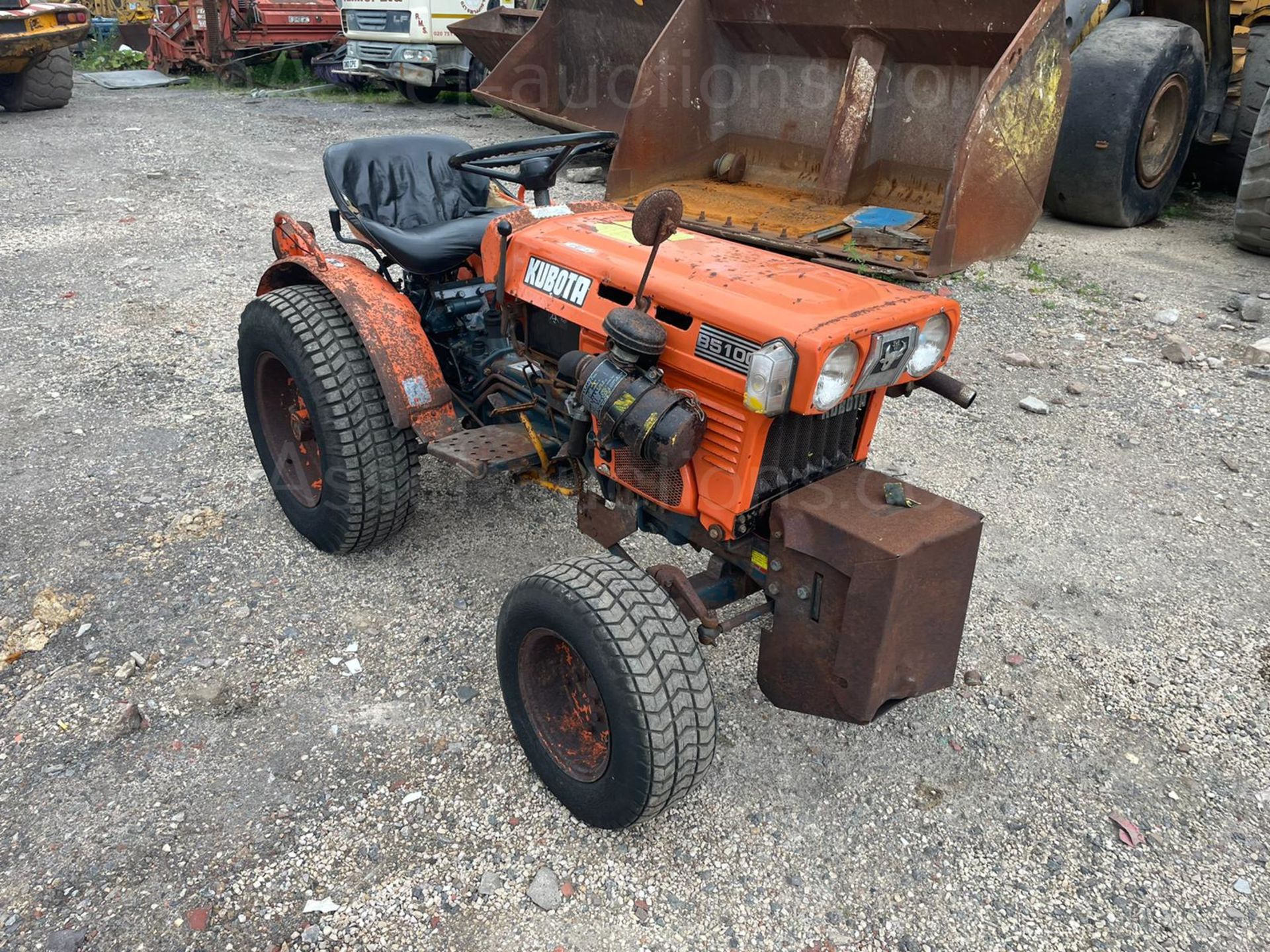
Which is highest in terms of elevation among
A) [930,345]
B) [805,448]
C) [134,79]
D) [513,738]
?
[134,79]

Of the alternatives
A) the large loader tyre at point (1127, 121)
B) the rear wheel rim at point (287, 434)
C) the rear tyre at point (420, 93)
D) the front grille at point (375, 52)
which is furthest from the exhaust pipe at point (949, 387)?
the rear tyre at point (420, 93)

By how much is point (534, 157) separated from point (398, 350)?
75 centimetres

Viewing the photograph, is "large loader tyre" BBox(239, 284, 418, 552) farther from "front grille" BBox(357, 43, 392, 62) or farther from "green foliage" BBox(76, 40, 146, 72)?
"green foliage" BBox(76, 40, 146, 72)

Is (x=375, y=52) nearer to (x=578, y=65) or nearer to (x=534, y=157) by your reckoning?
(x=578, y=65)

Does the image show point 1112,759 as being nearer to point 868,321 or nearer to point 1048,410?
point 868,321

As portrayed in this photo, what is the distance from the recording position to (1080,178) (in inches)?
236

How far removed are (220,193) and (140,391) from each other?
363 centimetres

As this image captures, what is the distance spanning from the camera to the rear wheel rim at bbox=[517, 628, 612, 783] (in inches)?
83.9

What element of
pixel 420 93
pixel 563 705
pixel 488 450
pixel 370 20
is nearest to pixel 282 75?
pixel 420 93

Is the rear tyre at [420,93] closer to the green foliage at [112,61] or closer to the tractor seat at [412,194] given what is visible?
the green foliage at [112,61]

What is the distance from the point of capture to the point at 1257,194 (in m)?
5.38

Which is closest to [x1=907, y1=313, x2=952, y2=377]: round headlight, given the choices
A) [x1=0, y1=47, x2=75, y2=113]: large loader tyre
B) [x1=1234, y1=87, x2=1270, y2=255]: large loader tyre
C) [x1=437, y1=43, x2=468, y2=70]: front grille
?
[x1=1234, y1=87, x2=1270, y2=255]: large loader tyre

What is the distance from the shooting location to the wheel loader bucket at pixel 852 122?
4695 millimetres

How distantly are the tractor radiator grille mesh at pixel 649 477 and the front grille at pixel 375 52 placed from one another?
9.70 m
